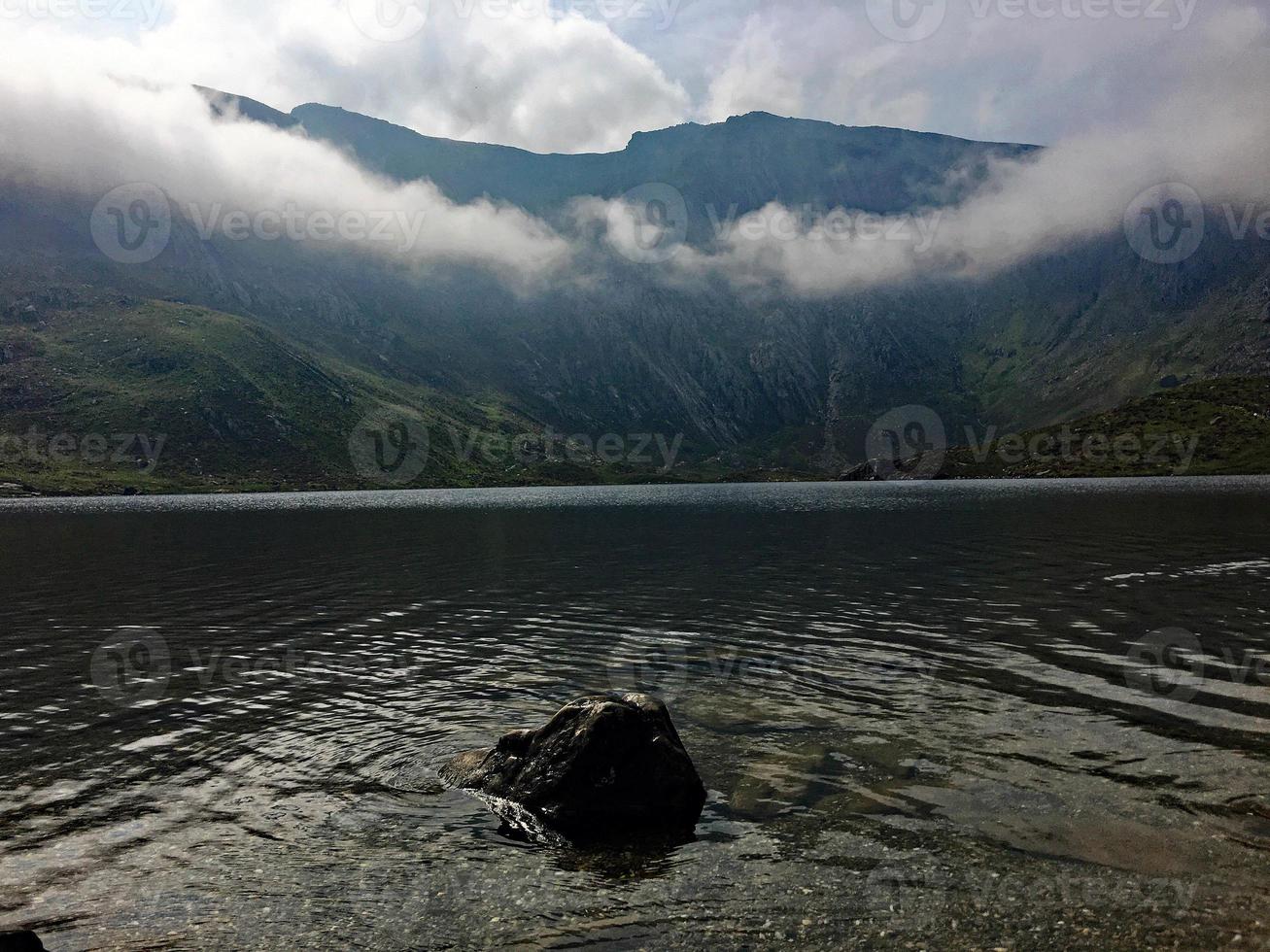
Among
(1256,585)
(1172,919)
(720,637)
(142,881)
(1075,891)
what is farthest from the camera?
(1256,585)

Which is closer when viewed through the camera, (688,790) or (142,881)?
(142,881)

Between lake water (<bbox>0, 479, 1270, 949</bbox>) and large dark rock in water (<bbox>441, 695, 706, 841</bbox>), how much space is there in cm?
105

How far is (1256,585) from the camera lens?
51.7 meters

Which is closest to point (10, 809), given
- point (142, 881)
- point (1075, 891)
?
point (142, 881)

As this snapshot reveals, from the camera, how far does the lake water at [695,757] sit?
1485cm

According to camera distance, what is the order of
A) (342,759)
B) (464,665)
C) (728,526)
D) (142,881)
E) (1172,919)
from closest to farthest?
1. (1172,919)
2. (142,881)
3. (342,759)
4. (464,665)
5. (728,526)

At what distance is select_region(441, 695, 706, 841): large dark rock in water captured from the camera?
19.5m

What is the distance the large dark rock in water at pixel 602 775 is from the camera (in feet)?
63.8

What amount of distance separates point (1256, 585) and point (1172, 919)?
49.5 m

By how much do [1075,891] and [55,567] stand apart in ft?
306

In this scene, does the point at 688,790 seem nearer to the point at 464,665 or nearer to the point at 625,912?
the point at 625,912

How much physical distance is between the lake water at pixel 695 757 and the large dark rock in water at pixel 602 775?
105 cm

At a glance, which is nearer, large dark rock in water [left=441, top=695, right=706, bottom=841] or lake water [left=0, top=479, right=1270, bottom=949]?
lake water [left=0, top=479, right=1270, bottom=949]

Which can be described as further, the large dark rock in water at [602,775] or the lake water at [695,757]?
the large dark rock in water at [602,775]
